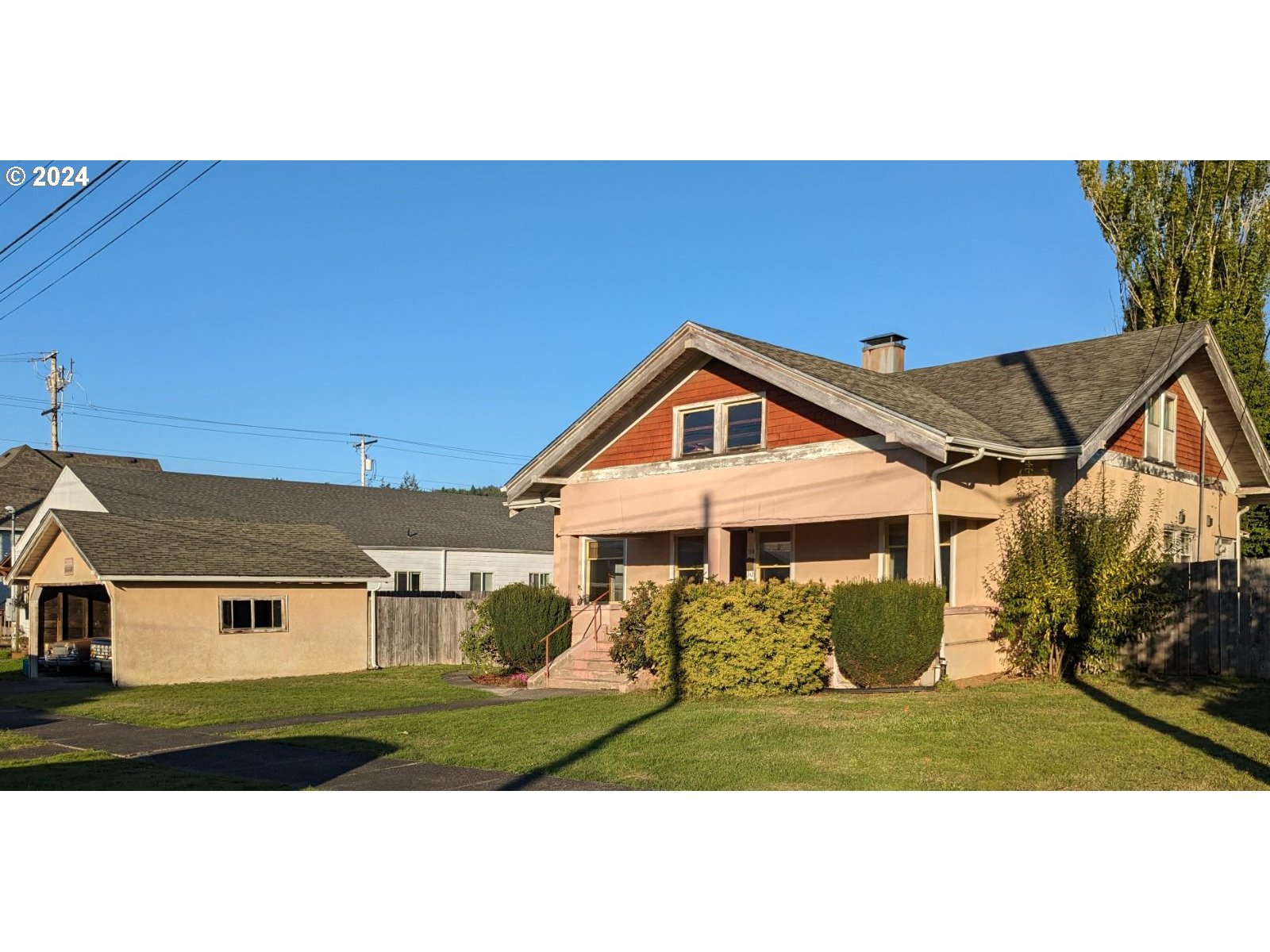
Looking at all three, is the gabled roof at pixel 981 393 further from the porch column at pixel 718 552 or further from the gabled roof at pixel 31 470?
the gabled roof at pixel 31 470

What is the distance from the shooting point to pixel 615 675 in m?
21.5

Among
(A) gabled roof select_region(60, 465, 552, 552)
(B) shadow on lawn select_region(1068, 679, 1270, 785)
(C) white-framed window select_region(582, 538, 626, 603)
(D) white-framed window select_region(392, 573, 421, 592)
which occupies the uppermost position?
(A) gabled roof select_region(60, 465, 552, 552)

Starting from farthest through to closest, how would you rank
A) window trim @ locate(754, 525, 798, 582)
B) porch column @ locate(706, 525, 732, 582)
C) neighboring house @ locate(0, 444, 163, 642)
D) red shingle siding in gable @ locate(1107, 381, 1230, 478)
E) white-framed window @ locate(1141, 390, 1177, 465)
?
neighboring house @ locate(0, 444, 163, 642) < window trim @ locate(754, 525, 798, 582) < white-framed window @ locate(1141, 390, 1177, 465) < red shingle siding in gable @ locate(1107, 381, 1230, 478) < porch column @ locate(706, 525, 732, 582)

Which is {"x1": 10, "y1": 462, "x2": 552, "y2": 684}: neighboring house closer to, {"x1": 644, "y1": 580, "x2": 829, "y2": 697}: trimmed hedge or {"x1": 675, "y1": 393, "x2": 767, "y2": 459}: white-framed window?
{"x1": 675, "y1": 393, "x2": 767, "y2": 459}: white-framed window

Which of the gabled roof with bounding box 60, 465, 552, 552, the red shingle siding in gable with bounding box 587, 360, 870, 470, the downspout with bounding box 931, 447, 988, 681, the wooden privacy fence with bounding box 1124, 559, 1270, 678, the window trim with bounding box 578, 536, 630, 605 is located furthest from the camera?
the gabled roof with bounding box 60, 465, 552, 552

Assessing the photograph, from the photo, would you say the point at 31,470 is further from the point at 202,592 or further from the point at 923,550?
the point at 923,550

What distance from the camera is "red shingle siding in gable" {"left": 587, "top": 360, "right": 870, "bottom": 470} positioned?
20719 millimetres

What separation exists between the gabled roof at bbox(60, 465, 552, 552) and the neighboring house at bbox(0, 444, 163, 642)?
5661 millimetres

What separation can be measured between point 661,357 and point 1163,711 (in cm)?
1128

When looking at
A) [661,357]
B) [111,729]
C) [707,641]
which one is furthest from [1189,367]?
[111,729]

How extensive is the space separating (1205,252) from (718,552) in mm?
15707

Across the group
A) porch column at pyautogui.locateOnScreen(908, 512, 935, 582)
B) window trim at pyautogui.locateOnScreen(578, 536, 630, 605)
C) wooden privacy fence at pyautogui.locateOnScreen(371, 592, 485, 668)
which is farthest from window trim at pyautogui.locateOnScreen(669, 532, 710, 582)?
wooden privacy fence at pyautogui.locateOnScreen(371, 592, 485, 668)

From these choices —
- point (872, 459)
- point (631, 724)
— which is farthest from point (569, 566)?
point (631, 724)

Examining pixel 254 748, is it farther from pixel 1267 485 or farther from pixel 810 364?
pixel 1267 485
